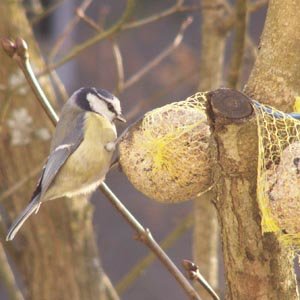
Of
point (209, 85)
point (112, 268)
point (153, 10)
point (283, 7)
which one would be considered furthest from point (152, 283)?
point (283, 7)

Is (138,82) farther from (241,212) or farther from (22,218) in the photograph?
(241,212)

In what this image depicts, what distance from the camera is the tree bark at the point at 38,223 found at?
232 centimetres

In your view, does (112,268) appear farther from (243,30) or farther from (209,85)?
(243,30)

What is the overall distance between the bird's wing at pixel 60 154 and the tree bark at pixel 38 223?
24.2 inches

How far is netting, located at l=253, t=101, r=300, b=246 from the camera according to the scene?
1.25 m

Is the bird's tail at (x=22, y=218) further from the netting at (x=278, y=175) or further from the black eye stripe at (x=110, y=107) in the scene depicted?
the netting at (x=278, y=175)

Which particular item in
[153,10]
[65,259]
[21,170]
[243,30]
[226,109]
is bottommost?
[153,10]

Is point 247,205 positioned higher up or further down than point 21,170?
higher up

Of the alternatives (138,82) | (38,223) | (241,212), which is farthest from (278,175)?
(138,82)

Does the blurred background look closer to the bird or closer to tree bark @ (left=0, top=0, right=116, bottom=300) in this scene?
tree bark @ (left=0, top=0, right=116, bottom=300)

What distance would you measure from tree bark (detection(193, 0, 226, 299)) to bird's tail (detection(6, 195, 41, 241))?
0.79m

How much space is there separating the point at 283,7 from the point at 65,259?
1106 millimetres

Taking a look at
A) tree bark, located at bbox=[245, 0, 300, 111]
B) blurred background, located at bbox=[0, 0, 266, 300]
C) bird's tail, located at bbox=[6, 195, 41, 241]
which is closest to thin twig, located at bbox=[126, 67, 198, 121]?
bird's tail, located at bbox=[6, 195, 41, 241]

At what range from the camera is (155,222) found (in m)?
4.41
